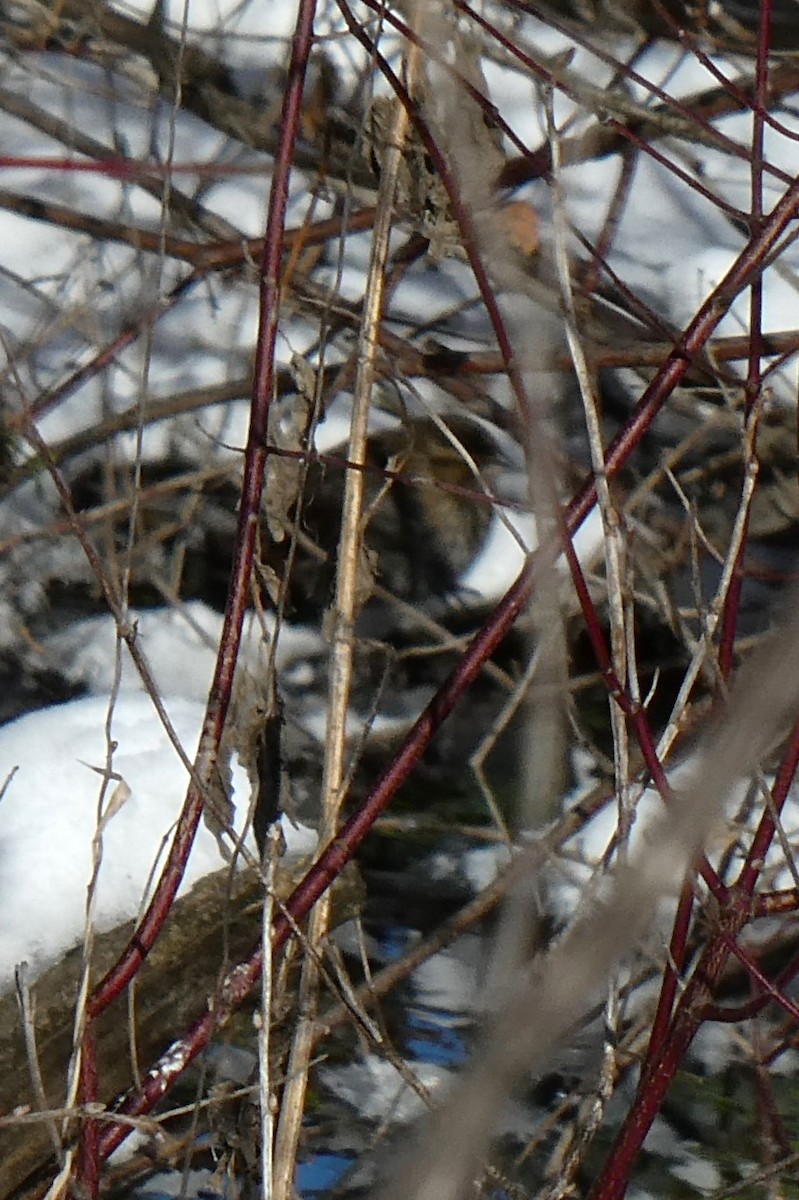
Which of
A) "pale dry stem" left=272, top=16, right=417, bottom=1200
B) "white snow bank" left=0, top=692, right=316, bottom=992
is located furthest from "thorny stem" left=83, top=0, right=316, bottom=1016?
"white snow bank" left=0, top=692, right=316, bottom=992

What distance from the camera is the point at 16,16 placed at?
4.59 meters

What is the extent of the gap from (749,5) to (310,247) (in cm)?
186

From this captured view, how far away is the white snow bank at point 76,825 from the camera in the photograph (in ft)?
8.46

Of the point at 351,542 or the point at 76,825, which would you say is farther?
the point at 76,825

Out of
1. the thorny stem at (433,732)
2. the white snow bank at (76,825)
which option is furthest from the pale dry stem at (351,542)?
the white snow bank at (76,825)

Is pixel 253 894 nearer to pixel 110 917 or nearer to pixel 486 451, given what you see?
pixel 110 917

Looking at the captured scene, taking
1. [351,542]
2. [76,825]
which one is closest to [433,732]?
[351,542]

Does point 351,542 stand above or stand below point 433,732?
above

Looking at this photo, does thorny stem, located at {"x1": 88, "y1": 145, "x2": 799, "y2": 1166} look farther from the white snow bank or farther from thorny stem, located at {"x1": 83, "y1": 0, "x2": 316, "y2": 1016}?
the white snow bank

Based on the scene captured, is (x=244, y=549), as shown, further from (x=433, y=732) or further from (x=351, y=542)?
(x=433, y=732)

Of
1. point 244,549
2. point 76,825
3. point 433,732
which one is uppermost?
point 244,549

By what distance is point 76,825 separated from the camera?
2.72m

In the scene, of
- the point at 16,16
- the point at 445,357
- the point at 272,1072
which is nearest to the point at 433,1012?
the point at 272,1072

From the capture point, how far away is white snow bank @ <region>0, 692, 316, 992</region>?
8.46 ft
